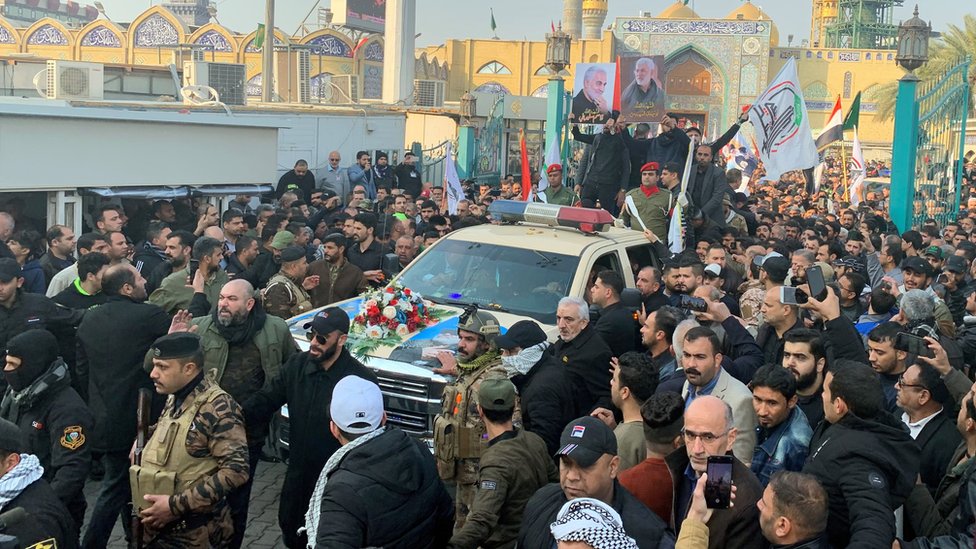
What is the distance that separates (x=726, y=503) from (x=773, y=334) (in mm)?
3432

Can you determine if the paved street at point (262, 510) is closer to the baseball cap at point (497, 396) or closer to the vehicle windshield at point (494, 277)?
the vehicle windshield at point (494, 277)

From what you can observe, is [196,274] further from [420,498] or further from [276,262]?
[420,498]

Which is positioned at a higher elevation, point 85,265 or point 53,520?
point 85,265

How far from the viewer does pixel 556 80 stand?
19203mm

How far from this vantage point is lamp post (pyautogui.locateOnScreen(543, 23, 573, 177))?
18.7 m

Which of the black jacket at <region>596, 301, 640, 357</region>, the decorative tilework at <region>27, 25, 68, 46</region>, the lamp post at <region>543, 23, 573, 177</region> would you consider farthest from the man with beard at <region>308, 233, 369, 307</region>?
the decorative tilework at <region>27, 25, 68, 46</region>

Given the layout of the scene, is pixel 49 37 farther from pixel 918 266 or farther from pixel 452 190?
pixel 918 266

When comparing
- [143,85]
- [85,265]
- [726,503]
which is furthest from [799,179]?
[726,503]

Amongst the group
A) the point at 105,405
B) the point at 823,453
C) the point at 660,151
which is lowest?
the point at 105,405

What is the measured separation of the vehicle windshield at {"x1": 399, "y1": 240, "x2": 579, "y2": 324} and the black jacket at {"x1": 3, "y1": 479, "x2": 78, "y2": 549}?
459 centimetres

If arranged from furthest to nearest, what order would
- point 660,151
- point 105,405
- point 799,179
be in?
1. point 799,179
2. point 660,151
3. point 105,405

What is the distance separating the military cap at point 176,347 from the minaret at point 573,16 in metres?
65.8

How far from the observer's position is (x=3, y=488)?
414 cm

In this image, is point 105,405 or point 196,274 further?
point 196,274
